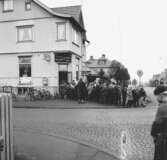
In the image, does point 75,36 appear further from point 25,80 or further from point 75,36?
point 25,80

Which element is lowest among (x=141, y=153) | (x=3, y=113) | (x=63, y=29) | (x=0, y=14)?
(x=141, y=153)

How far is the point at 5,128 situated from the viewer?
3693 millimetres

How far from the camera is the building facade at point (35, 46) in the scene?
1897 cm

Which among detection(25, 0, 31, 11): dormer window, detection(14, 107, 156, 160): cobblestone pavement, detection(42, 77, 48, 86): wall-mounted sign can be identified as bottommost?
detection(14, 107, 156, 160): cobblestone pavement

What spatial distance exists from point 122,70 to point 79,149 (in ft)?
140

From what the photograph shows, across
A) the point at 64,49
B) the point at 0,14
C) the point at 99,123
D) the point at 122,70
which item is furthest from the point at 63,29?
the point at 122,70

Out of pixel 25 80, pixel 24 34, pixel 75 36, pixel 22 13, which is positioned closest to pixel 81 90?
pixel 25 80

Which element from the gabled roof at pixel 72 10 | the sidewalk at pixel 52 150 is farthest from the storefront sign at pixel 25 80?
the sidewalk at pixel 52 150

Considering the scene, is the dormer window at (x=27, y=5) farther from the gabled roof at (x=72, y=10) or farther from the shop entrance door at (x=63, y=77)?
the shop entrance door at (x=63, y=77)

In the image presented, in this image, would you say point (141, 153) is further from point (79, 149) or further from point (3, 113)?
point (3, 113)

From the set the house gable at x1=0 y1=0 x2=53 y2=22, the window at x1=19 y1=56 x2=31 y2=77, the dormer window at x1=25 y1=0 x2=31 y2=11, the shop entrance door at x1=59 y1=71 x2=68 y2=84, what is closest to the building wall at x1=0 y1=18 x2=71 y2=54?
the house gable at x1=0 y1=0 x2=53 y2=22

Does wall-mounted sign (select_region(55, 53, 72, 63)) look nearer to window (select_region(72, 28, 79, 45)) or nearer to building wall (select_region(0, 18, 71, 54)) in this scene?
building wall (select_region(0, 18, 71, 54))

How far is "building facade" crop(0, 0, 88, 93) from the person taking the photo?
1897cm

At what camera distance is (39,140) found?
20.7 ft
